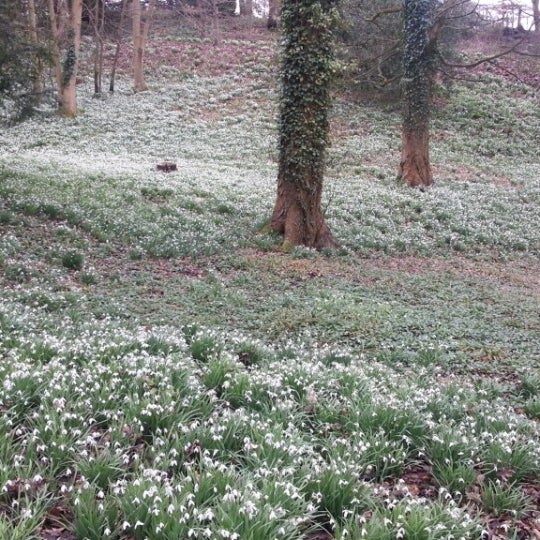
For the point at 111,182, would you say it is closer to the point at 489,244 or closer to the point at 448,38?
the point at 489,244

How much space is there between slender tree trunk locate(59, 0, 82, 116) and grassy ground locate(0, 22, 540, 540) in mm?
10378

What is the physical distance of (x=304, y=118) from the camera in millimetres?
12758

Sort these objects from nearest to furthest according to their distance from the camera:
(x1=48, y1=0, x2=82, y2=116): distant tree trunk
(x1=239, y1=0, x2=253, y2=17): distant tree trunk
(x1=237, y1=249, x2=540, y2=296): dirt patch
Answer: (x1=237, y1=249, x2=540, y2=296): dirt patch
(x1=48, y1=0, x2=82, y2=116): distant tree trunk
(x1=239, y1=0, x2=253, y2=17): distant tree trunk

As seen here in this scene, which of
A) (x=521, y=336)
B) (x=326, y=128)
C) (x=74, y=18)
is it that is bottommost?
(x=521, y=336)

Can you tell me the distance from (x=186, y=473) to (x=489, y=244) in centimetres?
1443

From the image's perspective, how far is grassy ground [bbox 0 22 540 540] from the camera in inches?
129

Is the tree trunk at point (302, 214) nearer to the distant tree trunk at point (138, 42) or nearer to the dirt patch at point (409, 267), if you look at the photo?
the dirt patch at point (409, 267)

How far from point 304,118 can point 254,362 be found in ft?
26.1

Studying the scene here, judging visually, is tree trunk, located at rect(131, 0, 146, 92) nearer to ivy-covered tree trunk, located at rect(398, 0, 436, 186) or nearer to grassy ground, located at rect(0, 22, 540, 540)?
grassy ground, located at rect(0, 22, 540, 540)

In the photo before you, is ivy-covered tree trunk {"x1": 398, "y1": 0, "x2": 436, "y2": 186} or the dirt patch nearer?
the dirt patch

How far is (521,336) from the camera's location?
833 centimetres

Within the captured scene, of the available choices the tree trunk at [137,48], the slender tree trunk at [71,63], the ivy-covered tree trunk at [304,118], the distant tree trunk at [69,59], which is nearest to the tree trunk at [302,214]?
the ivy-covered tree trunk at [304,118]

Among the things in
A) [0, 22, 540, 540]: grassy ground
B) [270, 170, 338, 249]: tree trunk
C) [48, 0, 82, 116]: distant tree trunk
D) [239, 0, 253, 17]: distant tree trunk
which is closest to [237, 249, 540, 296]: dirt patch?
[0, 22, 540, 540]: grassy ground

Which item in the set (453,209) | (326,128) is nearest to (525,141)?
(453,209)
